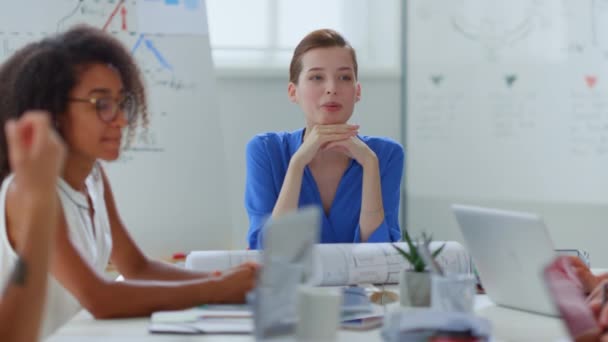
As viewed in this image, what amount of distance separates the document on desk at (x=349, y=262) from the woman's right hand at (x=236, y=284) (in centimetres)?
21

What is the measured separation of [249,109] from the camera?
390 cm

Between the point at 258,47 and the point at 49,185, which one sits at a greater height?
the point at 258,47

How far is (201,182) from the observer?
3.54m

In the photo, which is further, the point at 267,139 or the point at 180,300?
the point at 267,139

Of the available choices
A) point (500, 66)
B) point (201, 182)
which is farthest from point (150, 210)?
point (500, 66)

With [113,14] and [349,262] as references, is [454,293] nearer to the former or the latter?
[349,262]

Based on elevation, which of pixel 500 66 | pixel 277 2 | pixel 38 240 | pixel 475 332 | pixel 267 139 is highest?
pixel 277 2

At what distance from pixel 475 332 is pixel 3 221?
0.89 m

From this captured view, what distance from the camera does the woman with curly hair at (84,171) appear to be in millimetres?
1532

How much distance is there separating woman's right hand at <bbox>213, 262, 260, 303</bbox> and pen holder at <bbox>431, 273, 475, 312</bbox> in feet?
1.17

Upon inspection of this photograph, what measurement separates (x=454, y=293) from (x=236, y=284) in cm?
41

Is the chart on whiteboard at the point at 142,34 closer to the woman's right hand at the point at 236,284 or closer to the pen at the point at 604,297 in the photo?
the woman's right hand at the point at 236,284

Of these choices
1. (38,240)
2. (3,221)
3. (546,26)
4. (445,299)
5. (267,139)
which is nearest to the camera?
(38,240)

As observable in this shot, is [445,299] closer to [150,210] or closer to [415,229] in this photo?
[150,210]
